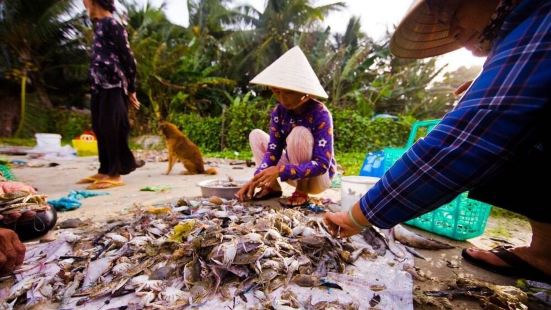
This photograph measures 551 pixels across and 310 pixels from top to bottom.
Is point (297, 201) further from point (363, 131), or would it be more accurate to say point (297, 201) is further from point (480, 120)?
point (363, 131)

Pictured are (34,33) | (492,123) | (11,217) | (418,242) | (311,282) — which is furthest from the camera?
(34,33)

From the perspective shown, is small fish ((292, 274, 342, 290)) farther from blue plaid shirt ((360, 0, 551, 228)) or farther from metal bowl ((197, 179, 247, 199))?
metal bowl ((197, 179, 247, 199))

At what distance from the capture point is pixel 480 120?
27.6 inches

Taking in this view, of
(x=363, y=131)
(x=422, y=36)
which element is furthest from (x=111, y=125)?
(x=363, y=131)

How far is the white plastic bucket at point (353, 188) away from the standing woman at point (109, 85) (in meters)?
2.48

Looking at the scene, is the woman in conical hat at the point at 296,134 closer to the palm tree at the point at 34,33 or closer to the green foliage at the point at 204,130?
the green foliage at the point at 204,130

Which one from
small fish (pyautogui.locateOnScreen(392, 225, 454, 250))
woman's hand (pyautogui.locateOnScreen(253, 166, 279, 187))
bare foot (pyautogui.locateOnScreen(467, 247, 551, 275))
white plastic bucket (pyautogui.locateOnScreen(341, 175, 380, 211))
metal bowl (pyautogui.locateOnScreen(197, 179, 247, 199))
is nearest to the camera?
bare foot (pyautogui.locateOnScreen(467, 247, 551, 275))

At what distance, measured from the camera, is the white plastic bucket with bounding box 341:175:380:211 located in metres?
1.91

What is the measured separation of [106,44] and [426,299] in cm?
344

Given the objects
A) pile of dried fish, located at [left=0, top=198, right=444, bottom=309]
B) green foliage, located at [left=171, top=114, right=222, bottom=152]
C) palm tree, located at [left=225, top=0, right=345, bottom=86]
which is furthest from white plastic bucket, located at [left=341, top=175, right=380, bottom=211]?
palm tree, located at [left=225, top=0, right=345, bottom=86]

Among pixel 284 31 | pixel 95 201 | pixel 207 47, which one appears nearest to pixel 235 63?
pixel 207 47

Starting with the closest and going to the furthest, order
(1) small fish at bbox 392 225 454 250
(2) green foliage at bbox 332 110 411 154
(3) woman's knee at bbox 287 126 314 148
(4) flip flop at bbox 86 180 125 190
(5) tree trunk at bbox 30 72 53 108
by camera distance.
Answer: (1) small fish at bbox 392 225 454 250, (3) woman's knee at bbox 287 126 314 148, (4) flip flop at bbox 86 180 125 190, (2) green foliage at bbox 332 110 411 154, (5) tree trunk at bbox 30 72 53 108

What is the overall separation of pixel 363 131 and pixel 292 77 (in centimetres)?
724

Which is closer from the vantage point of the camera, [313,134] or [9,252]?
[9,252]
